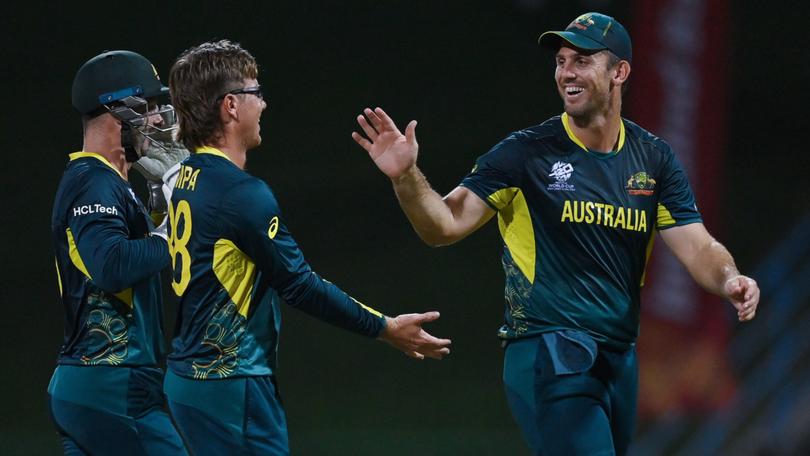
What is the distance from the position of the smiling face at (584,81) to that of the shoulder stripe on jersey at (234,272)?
1.08 meters

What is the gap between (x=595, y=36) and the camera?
308cm

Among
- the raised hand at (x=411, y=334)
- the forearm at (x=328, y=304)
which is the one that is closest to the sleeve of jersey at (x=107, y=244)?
the forearm at (x=328, y=304)

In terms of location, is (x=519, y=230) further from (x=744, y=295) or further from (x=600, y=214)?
(x=744, y=295)

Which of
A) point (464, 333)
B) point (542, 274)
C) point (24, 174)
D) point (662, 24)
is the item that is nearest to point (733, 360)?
point (464, 333)

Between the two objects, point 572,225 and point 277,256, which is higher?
point 277,256

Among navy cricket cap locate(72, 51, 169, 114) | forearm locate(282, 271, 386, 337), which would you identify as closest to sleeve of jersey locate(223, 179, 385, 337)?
forearm locate(282, 271, 386, 337)

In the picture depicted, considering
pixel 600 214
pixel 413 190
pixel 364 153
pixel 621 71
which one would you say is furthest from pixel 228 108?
pixel 364 153

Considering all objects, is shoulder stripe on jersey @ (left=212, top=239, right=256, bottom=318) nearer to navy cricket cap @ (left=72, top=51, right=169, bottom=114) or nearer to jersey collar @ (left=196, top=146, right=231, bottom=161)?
jersey collar @ (left=196, top=146, right=231, bottom=161)

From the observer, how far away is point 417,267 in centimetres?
633

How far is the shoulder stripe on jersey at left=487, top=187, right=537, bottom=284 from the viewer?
2957 millimetres

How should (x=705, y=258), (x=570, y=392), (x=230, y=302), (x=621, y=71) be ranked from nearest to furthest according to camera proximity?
(x=230, y=302) < (x=570, y=392) < (x=705, y=258) < (x=621, y=71)

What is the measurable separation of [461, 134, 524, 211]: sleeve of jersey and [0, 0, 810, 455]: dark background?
129 inches

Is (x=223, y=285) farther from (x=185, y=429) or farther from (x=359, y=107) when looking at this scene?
(x=359, y=107)

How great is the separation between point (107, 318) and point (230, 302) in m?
0.49
